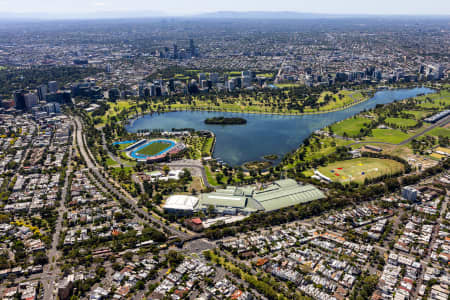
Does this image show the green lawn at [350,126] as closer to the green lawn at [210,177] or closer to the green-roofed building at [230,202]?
the green lawn at [210,177]

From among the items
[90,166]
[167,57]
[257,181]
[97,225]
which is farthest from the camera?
[167,57]

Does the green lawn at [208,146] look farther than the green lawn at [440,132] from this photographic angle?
No

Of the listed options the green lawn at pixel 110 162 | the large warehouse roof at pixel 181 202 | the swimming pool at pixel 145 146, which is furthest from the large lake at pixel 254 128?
the green lawn at pixel 110 162

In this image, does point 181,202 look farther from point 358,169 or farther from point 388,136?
point 388,136

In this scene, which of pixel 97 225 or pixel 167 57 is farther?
pixel 167 57

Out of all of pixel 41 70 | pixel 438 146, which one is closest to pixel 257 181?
pixel 438 146

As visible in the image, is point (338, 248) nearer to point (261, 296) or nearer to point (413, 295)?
point (413, 295)
